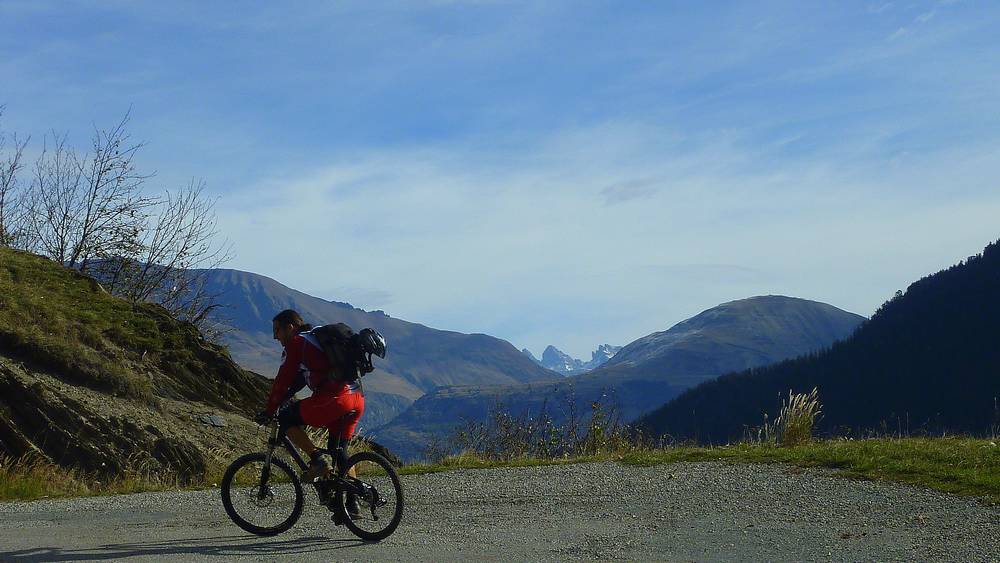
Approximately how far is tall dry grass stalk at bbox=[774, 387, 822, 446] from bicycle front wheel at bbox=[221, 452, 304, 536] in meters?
8.47

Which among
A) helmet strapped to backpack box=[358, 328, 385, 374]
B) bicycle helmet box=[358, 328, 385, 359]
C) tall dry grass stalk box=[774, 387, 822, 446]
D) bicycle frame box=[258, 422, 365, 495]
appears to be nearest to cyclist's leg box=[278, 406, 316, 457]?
bicycle frame box=[258, 422, 365, 495]

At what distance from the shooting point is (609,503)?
35.0 ft

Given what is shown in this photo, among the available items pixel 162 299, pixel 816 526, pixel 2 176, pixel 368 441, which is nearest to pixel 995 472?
pixel 816 526

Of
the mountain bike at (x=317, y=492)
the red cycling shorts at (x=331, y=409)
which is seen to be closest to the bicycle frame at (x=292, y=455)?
the mountain bike at (x=317, y=492)

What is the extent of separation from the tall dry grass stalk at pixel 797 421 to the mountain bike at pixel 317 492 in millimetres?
7929

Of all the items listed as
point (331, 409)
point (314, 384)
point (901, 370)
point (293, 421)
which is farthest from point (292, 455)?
point (901, 370)

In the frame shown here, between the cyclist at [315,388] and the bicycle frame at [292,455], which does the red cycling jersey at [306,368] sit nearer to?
the cyclist at [315,388]

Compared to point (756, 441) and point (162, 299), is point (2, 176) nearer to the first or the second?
Result: point (162, 299)

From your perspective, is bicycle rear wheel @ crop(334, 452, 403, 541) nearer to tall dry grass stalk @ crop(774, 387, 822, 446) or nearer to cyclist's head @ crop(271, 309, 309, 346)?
cyclist's head @ crop(271, 309, 309, 346)

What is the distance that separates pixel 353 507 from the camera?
8.99 meters

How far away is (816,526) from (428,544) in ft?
11.7

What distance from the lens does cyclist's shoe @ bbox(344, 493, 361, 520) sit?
897 centimetres

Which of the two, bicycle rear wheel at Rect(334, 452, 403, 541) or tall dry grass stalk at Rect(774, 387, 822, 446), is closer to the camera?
bicycle rear wheel at Rect(334, 452, 403, 541)

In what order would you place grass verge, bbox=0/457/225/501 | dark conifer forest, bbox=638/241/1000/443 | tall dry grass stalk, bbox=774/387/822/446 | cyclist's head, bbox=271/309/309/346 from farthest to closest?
1. dark conifer forest, bbox=638/241/1000/443
2. tall dry grass stalk, bbox=774/387/822/446
3. grass verge, bbox=0/457/225/501
4. cyclist's head, bbox=271/309/309/346
